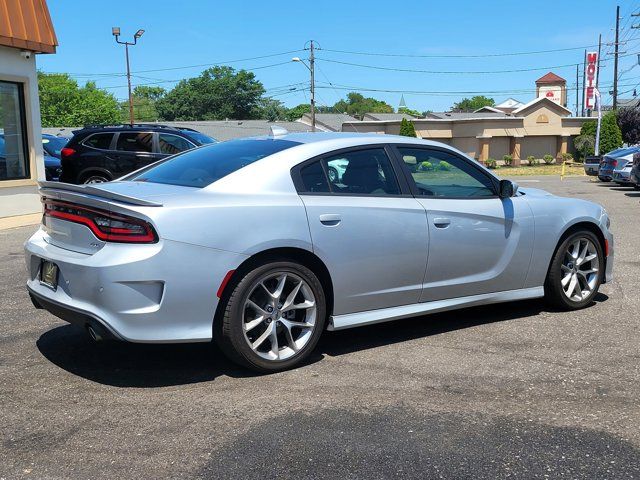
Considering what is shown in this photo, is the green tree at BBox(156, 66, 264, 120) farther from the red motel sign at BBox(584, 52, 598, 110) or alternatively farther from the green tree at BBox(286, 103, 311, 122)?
the red motel sign at BBox(584, 52, 598, 110)

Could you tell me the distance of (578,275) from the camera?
19.9ft

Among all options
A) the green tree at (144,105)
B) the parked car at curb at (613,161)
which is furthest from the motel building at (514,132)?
the green tree at (144,105)

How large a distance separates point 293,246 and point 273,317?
1.60 feet

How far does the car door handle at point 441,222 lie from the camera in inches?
199

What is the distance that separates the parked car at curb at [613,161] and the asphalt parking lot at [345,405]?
19088 millimetres

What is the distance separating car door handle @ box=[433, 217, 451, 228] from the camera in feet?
16.6

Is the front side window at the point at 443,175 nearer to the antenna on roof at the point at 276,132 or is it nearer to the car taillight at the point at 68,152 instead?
the antenna on roof at the point at 276,132

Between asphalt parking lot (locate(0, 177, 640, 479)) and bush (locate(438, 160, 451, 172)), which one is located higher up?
bush (locate(438, 160, 451, 172))

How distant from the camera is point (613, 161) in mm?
23594

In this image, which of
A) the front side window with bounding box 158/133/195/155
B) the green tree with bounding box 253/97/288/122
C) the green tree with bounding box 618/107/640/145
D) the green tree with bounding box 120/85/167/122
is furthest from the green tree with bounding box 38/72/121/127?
the front side window with bounding box 158/133/195/155

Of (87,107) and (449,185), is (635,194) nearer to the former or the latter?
(449,185)

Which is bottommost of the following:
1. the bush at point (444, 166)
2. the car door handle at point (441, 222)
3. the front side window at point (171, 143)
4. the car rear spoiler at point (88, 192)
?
the car door handle at point (441, 222)

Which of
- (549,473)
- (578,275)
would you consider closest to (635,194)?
(578,275)

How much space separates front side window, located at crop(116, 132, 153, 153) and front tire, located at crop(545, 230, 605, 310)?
32.2ft
